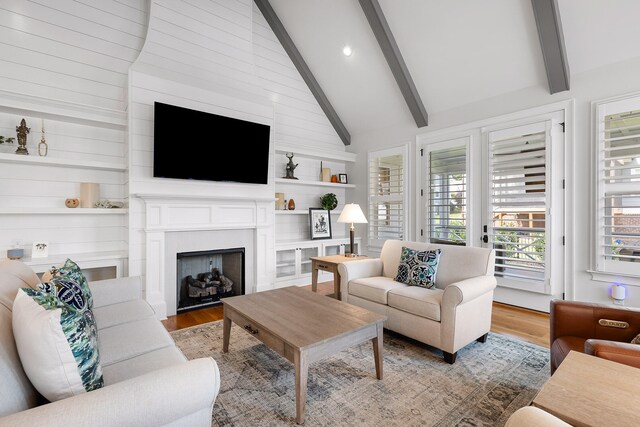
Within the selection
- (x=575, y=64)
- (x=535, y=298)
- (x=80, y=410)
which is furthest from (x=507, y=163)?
(x=80, y=410)

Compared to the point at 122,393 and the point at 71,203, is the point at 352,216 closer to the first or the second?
the point at 71,203

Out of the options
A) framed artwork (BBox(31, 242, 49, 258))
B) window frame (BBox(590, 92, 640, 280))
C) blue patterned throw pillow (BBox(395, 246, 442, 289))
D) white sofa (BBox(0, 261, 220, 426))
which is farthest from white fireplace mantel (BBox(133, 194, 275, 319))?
window frame (BBox(590, 92, 640, 280))

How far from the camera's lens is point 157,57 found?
382 cm

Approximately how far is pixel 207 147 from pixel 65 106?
1443 mm

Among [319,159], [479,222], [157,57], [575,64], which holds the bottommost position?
[479,222]

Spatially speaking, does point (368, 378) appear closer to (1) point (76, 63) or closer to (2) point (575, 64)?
(2) point (575, 64)

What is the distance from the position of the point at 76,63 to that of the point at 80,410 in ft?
12.8

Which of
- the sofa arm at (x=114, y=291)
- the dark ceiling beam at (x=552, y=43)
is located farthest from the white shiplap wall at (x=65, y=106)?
the dark ceiling beam at (x=552, y=43)

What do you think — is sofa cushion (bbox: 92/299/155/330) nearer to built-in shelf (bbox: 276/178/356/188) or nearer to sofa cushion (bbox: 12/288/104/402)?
sofa cushion (bbox: 12/288/104/402)

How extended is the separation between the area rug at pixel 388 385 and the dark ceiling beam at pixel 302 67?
163 inches

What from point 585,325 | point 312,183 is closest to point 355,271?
point 585,325

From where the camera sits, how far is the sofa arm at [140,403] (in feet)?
2.99

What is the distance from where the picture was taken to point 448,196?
15.0 ft

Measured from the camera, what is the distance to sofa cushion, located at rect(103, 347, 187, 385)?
4.83ft
